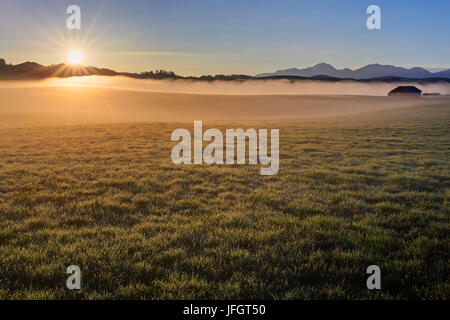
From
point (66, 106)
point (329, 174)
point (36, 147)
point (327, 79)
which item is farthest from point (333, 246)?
point (327, 79)

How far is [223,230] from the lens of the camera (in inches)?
273

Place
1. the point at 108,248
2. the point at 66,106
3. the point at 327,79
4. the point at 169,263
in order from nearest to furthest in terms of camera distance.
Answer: the point at 169,263 < the point at 108,248 < the point at 66,106 < the point at 327,79

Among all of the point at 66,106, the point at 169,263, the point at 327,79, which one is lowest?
the point at 169,263

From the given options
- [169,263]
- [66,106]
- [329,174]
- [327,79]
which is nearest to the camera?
Result: [169,263]

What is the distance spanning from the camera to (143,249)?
609 cm

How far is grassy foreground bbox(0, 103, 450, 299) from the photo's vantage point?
4.95m

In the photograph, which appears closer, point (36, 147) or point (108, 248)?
point (108, 248)

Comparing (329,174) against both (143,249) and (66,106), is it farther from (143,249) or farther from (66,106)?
(66,106)

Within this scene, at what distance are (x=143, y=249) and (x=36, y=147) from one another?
1773 cm

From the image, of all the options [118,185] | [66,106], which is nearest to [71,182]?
[118,185]

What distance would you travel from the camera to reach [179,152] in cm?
1780

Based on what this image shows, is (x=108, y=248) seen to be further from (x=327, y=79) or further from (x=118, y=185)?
(x=327, y=79)

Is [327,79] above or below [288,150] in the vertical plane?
above

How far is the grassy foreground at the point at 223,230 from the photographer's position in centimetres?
495
